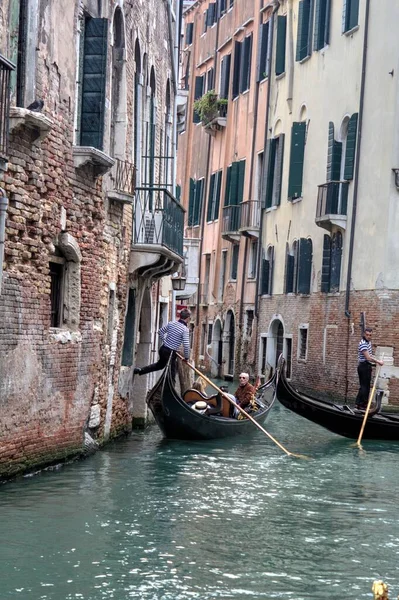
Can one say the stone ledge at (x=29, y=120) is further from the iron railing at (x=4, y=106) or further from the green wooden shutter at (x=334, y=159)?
the green wooden shutter at (x=334, y=159)

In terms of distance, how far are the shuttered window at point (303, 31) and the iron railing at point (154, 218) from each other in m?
9.73

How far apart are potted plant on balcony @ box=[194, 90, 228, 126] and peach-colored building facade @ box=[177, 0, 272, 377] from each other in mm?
28

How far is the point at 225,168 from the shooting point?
30.3 m

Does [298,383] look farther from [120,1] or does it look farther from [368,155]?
[120,1]

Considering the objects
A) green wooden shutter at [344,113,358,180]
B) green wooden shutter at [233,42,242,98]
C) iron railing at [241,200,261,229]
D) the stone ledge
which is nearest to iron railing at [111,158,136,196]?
the stone ledge

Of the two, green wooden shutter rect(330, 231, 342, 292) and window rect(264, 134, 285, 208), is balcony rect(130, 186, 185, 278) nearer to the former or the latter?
green wooden shutter rect(330, 231, 342, 292)

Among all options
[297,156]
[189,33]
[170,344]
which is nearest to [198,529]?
[170,344]

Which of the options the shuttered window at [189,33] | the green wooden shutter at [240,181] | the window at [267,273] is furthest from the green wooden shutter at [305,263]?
the shuttered window at [189,33]

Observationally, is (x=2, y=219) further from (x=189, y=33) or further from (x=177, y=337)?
(x=189, y=33)

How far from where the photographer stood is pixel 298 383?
965 inches

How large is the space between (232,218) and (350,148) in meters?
7.64

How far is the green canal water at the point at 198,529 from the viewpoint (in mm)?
7164

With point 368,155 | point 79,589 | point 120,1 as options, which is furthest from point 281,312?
point 79,589

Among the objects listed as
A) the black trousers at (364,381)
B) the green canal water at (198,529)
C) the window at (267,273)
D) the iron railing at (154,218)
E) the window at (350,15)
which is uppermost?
the window at (350,15)
